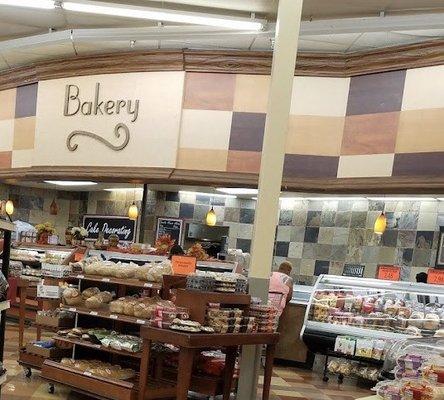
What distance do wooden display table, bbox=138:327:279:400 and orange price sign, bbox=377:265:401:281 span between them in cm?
287

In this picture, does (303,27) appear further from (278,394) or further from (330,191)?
(278,394)

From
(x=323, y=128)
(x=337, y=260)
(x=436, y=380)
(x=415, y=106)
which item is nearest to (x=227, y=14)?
(x=323, y=128)

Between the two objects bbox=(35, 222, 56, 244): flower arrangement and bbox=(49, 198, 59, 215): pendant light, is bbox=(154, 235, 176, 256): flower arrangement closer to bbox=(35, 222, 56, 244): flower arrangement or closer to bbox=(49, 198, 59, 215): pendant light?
bbox=(35, 222, 56, 244): flower arrangement

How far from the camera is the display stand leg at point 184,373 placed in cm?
429

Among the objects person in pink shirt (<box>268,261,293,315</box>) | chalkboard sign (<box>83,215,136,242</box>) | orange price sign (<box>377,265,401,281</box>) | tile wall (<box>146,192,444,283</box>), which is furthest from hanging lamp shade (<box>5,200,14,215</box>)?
orange price sign (<box>377,265,401,281</box>)

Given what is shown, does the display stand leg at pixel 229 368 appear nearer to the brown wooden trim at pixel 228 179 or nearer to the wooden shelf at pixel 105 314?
the wooden shelf at pixel 105 314

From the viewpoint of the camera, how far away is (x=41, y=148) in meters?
Result: 9.41

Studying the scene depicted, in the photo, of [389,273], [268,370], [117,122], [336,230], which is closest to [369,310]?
[389,273]

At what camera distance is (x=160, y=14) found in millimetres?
6660

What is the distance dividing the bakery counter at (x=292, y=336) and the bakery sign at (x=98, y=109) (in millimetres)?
3639

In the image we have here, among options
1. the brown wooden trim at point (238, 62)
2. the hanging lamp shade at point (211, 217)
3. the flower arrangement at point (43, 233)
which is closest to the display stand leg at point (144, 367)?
the brown wooden trim at point (238, 62)

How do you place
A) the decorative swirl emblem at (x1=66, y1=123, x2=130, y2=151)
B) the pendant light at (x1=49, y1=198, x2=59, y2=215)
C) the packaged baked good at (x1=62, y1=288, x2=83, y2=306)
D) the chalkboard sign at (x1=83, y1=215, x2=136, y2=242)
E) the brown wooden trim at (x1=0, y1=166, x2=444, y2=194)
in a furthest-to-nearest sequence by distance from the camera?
the pendant light at (x1=49, y1=198, x2=59, y2=215) → the chalkboard sign at (x1=83, y1=215, x2=136, y2=242) → the decorative swirl emblem at (x1=66, y1=123, x2=130, y2=151) → the brown wooden trim at (x1=0, y1=166, x2=444, y2=194) → the packaged baked good at (x1=62, y1=288, x2=83, y2=306)

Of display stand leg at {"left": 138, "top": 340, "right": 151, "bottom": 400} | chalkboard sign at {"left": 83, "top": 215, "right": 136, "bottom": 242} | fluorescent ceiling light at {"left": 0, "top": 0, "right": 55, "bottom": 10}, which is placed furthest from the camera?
chalkboard sign at {"left": 83, "top": 215, "right": 136, "bottom": 242}

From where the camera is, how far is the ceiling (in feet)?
21.6
